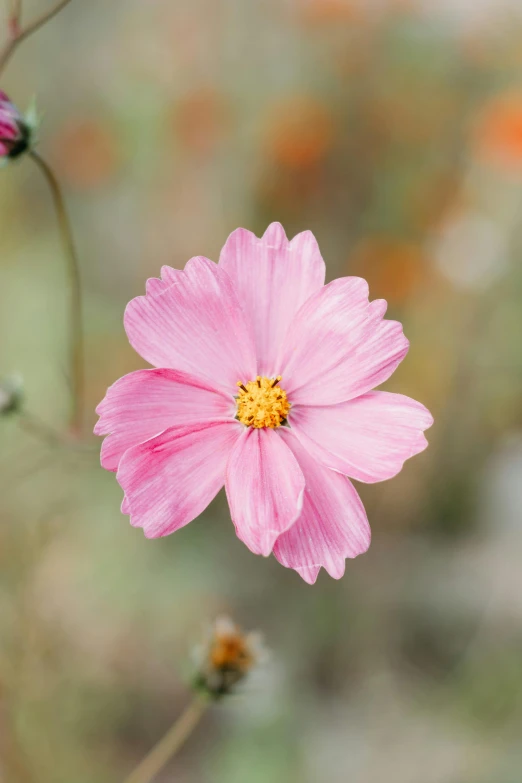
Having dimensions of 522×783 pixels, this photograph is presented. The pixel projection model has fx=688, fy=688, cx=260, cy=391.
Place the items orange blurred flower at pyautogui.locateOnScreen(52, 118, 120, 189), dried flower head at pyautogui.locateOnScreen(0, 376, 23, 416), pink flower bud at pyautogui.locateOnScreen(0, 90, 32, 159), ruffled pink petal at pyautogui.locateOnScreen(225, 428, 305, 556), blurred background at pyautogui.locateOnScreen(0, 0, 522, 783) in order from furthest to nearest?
1. orange blurred flower at pyautogui.locateOnScreen(52, 118, 120, 189)
2. blurred background at pyautogui.locateOnScreen(0, 0, 522, 783)
3. dried flower head at pyautogui.locateOnScreen(0, 376, 23, 416)
4. pink flower bud at pyautogui.locateOnScreen(0, 90, 32, 159)
5. ruffled pink petal at pyautogui.locateOnScreen(225, 428, 305, 556)

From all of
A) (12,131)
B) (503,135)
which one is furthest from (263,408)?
(503,135)

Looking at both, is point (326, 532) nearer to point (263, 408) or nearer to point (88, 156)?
point (263, 408)

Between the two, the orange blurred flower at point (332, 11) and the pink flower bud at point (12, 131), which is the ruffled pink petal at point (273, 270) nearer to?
the pink flower bud at point (12, 131)

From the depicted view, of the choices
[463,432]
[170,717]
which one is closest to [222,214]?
[463,432]

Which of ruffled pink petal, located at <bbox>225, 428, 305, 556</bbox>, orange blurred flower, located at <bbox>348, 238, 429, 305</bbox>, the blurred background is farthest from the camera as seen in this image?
orange blurred flower, located at <bbox>348, 238, 429, 305</bbox>

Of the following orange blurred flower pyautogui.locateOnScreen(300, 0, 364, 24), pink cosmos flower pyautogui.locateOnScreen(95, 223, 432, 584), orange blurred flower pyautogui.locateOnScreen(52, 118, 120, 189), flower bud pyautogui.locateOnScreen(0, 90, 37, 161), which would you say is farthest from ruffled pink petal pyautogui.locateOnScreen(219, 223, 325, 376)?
orange blurred flower pyautogui.locateOnScreen(300, 0, 364, 24)

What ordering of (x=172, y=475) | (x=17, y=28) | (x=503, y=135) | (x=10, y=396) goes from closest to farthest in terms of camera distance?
(x=172, y=475) < (x=17, y=28) < (x=10, y=396) < (x=503, y=135)

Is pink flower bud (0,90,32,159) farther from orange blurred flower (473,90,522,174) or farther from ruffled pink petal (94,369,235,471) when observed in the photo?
orange blurred flower (473,90,522,174)

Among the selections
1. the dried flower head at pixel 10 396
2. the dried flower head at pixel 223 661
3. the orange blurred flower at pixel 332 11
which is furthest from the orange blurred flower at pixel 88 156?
the dried flower head at pixel 223 661
